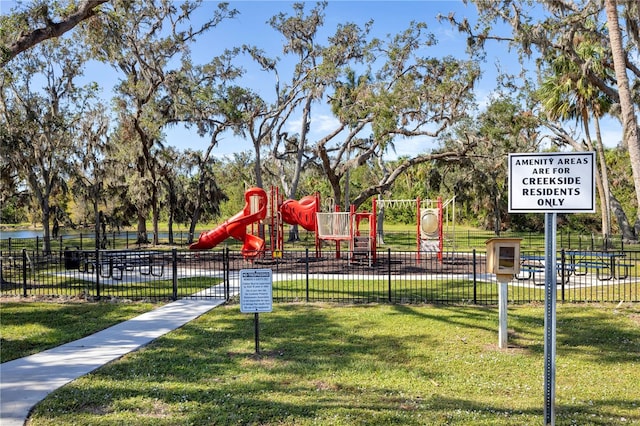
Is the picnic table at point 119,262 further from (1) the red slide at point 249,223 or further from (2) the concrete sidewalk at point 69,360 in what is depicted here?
(2) the concrete sidewalk at point 69,360

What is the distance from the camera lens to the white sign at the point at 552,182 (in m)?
4.04

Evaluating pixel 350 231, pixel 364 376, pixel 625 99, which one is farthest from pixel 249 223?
pixel 364 376

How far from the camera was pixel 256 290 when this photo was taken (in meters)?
7.08

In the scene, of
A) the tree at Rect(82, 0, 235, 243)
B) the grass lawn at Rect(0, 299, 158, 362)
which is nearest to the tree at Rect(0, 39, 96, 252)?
the tree at Rect(82, 0, 235, 243)

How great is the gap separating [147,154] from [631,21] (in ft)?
80.5

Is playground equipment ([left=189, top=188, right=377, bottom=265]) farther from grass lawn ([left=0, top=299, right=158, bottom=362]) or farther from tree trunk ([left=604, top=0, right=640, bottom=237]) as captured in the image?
tree trunk ([left=604, top=0, right=640, bottom=237])

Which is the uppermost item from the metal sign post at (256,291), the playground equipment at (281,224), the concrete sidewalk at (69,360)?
the playground equipment at (281,224)

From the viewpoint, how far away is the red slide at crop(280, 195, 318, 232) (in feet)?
66.2

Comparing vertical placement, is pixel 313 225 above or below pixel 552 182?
below

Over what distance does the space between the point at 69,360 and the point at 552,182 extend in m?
6.59

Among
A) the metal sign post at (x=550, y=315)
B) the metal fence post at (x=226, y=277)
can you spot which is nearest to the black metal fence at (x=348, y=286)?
the metal fence post at (x=226, y=277)

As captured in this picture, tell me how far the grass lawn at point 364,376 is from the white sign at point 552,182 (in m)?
2.12

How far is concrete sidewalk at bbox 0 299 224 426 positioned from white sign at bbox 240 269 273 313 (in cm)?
196

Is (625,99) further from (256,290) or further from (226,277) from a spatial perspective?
(226,277)
